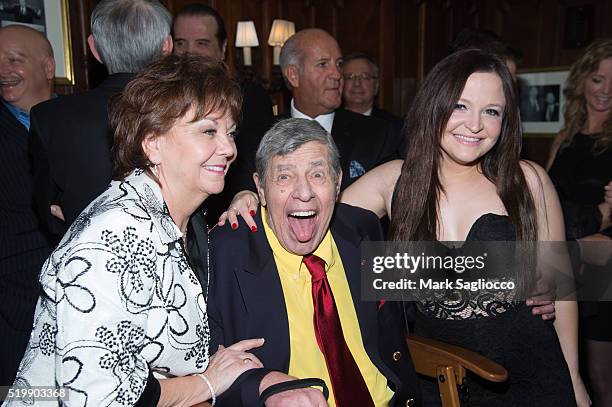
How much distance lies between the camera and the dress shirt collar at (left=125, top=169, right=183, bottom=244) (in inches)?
59.9

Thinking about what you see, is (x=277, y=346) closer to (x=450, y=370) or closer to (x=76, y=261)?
(x=450, y=370)

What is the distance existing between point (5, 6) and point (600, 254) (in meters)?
3.85

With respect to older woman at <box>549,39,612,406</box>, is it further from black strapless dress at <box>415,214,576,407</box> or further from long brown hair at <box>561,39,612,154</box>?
black strapless dress at <box>415,214,576,407</box>

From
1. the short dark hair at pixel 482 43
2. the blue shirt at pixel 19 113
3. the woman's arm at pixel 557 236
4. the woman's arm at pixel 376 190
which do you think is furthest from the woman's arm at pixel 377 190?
the blue shirt at pixel 19 113

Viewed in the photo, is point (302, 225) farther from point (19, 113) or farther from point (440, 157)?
point (19, 113)

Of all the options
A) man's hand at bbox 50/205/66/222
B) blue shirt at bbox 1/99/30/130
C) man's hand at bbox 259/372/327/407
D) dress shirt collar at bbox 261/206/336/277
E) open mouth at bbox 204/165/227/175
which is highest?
blue shirt at bbox 1/99/30/130

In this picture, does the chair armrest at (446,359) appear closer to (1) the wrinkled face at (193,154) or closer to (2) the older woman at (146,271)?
(2) the older woman at (146,271)

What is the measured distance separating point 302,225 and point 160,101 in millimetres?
649

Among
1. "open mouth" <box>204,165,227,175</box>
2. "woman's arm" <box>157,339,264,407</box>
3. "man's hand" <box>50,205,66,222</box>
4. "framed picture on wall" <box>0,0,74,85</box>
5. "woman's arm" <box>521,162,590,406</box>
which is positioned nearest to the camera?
"woman's arm" <box>157,339,264,407</box>

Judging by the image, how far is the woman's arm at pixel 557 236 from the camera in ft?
6.90

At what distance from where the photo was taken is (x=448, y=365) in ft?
6.33

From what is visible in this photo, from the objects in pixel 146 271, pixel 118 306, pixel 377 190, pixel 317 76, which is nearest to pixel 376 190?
pixel 377 190

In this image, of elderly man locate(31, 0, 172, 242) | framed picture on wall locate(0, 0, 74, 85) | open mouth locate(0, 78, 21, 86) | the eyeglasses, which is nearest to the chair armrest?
elderly man locate(31, 0, 172, 242)

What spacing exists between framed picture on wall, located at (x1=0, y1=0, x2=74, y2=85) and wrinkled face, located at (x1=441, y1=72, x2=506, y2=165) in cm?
306
